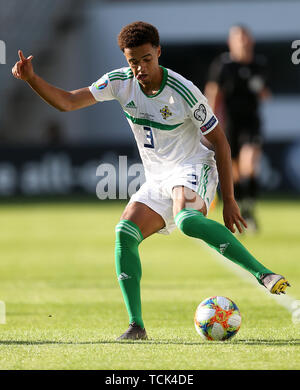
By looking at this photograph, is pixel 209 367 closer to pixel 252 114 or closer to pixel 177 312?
pixel 177 312

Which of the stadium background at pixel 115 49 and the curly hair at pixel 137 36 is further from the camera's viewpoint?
the stadium background at pixel 115 49

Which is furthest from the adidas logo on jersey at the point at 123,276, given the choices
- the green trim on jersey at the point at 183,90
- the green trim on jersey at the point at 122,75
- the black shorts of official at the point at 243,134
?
the black shorts of official at the point at 243,134

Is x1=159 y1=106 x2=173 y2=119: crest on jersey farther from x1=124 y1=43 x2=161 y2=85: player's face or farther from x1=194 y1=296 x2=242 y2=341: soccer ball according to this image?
x1=194 y1=296 x2=242 y2=341: soccer ball

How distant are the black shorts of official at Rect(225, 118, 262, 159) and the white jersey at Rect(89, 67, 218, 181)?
7878mm

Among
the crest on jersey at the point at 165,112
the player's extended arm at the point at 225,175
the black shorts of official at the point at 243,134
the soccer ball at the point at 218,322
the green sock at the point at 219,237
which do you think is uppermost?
the black shorts of official at the point at 243,134

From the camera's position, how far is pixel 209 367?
4.52 meters

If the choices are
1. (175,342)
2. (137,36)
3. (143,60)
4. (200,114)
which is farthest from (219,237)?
(137,36)

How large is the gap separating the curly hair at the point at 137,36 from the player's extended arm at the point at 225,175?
0.69 m

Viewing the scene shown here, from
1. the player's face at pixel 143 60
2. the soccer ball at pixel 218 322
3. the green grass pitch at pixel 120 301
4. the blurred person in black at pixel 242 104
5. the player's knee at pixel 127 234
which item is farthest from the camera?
the blurred person in black at pixel 242 104

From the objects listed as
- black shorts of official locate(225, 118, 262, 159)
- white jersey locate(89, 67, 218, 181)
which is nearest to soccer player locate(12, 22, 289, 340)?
white jersey locate(89, 67, 218, 181)

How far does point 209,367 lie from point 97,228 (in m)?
9.98

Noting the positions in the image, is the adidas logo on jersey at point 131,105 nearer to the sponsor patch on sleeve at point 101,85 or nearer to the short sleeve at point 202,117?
the sponsor patch on sleeve at point 101,85

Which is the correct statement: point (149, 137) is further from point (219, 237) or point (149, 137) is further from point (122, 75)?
point (219, 237)

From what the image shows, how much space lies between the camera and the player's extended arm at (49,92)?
546 centimetres
